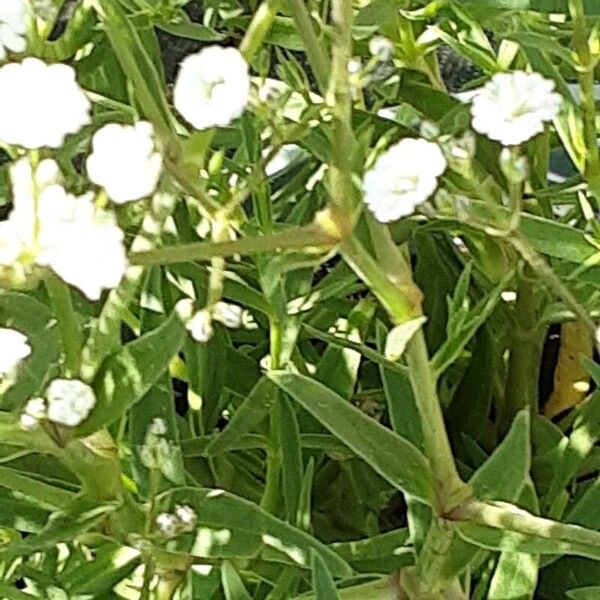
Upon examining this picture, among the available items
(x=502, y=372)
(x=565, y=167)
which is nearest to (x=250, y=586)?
(x=502, y=372)

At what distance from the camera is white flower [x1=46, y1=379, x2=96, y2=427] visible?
0.34 metres

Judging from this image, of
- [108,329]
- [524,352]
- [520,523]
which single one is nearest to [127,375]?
[108,329]

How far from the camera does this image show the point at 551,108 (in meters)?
0.33

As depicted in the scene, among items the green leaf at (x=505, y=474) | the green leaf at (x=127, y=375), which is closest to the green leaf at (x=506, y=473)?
the green leaf at (x=505, y=474)

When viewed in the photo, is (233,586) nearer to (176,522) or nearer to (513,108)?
(176,522)

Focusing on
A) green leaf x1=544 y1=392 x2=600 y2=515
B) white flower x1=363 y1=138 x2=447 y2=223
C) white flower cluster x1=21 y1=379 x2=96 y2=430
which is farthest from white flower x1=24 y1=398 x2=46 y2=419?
green leaf x1=544 y1=392 x2=600 y2=515

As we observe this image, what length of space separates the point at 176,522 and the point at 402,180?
5.0 inches

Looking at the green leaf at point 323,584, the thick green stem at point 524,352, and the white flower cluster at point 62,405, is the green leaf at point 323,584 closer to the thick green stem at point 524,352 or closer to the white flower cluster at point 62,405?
the white flower cluster at point 62,405

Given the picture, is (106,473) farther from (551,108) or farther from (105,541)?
(551,108)

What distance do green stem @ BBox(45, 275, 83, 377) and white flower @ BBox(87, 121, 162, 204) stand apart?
56 mm

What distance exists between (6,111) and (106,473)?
14cm

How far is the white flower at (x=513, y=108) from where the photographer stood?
12.7 inches

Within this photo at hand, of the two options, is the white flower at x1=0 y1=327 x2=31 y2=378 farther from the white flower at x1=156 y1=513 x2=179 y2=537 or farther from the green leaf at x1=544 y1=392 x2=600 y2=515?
the green leaf at x1=544 y1=392 x2=600 y2=515

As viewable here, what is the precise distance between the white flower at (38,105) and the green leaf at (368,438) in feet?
0.39
